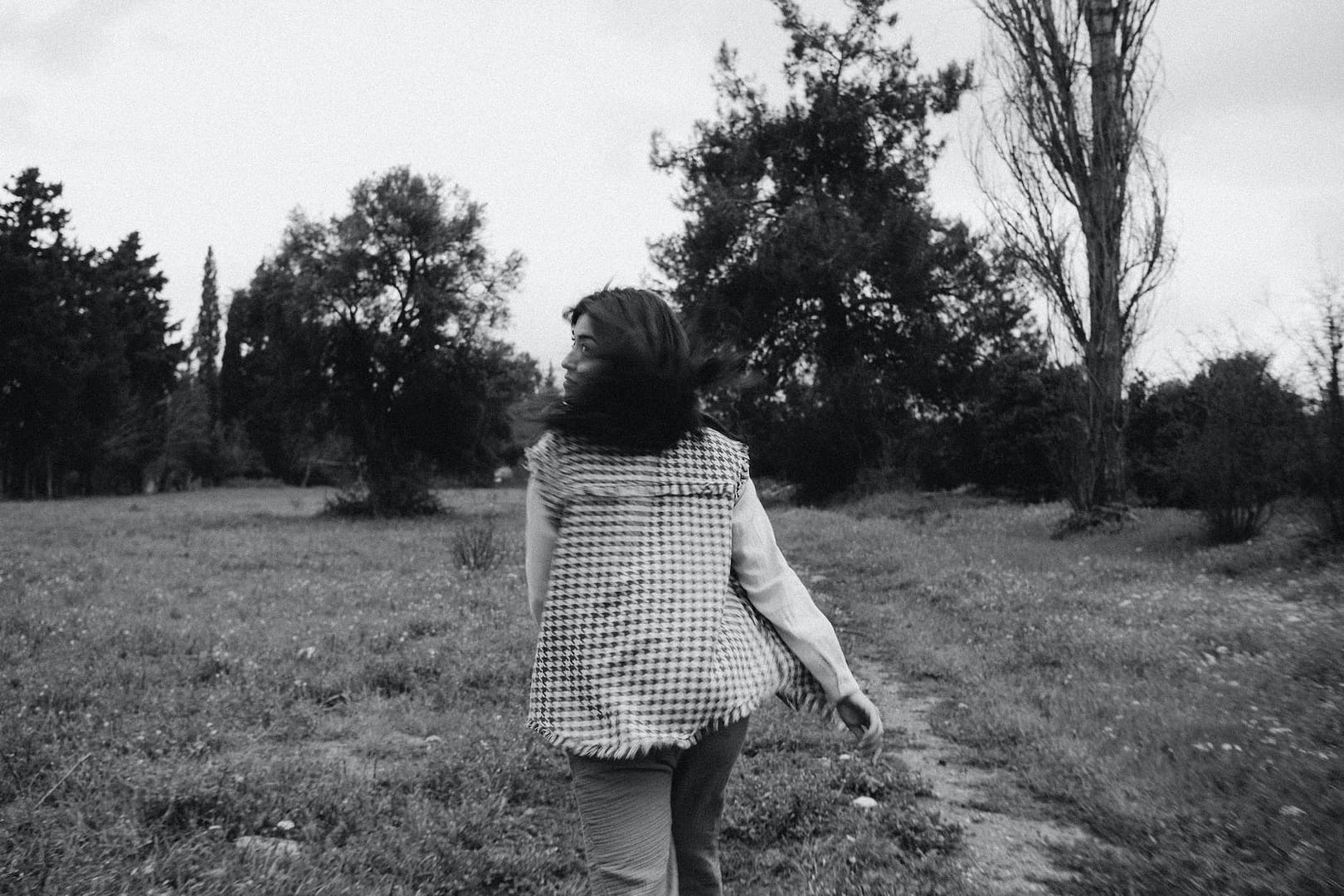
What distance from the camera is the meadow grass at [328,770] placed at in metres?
3.71

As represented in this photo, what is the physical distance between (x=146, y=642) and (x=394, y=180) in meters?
21.9

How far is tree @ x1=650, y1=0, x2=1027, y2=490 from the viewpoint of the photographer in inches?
1073

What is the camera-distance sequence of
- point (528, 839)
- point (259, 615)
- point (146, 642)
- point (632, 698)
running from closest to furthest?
1. point (632, 698)
2. point (528, 839)
3. point (146, 642)
4. point (259, 615)

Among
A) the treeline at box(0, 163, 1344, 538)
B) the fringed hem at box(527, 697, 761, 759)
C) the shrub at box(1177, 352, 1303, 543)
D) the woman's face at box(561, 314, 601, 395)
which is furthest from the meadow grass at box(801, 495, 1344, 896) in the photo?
the treeline at box(0, 163, 1344, 538)

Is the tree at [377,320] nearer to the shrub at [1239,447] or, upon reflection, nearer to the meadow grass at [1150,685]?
the meadow grass at [1150,685]

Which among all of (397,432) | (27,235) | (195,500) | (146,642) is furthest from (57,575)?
(27,235)

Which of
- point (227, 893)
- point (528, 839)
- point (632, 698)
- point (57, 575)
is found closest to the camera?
point (632, 698)

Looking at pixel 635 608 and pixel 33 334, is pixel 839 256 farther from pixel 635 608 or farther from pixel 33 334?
pixel 33 334

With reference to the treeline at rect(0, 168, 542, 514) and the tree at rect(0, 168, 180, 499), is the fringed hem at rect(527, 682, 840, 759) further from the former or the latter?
the tree at rect(0, 168, 180, 499)

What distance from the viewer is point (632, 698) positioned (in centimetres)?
213

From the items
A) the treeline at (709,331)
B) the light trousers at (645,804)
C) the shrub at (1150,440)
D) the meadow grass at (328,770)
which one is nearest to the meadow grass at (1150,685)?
the meadow grass at (328,770)

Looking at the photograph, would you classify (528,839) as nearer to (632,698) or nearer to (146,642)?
(632,698)

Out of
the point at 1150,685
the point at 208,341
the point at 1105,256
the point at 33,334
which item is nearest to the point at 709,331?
the point at 1105,256

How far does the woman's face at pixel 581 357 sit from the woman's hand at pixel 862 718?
1.07 metres
